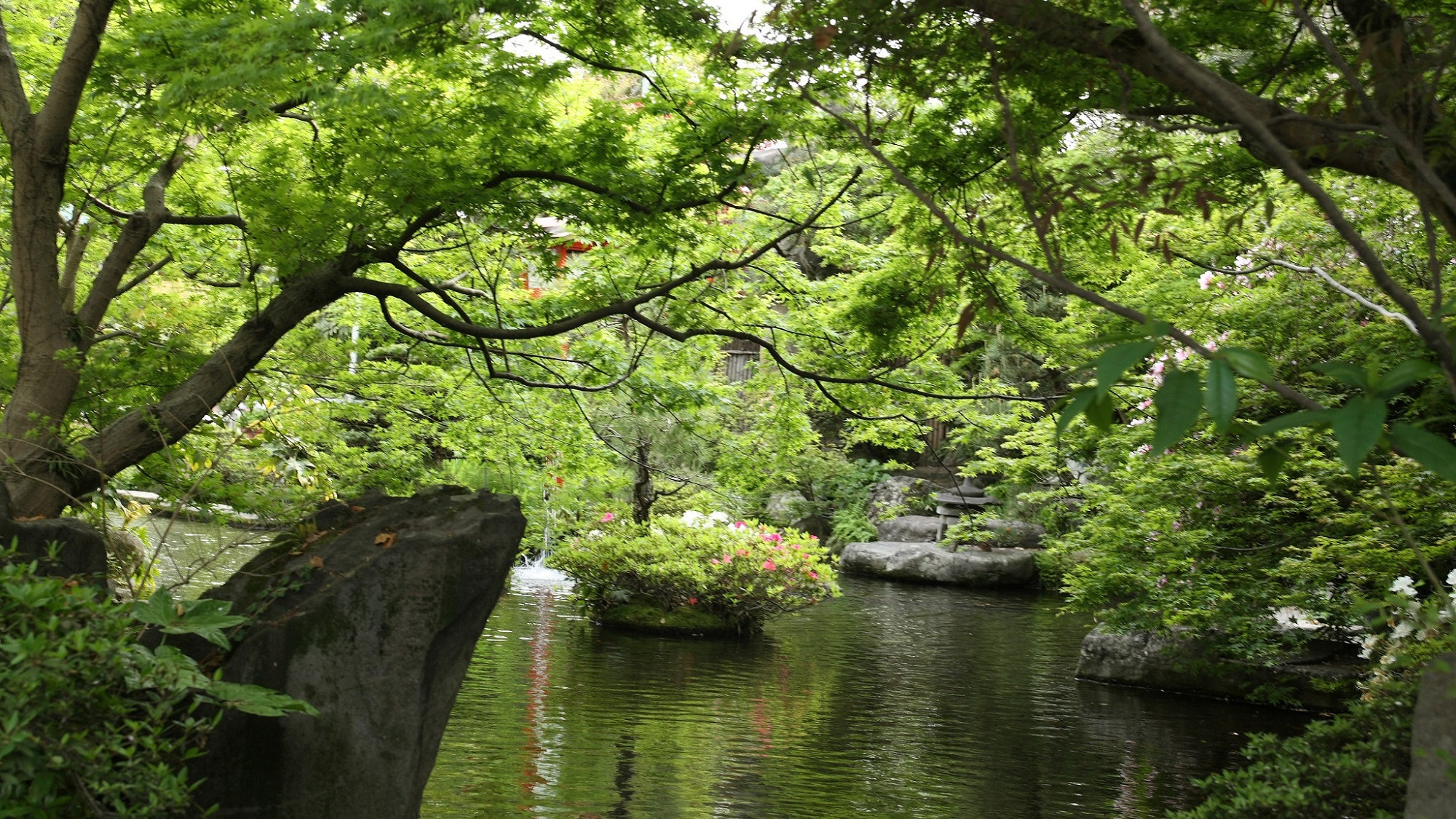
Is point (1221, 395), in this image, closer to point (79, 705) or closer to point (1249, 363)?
point (1249, 363)

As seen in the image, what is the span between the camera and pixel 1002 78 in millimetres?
4344

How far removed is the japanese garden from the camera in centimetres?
312

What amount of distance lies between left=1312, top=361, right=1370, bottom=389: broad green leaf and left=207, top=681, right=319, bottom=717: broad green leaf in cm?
303

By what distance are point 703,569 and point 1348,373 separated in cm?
1161

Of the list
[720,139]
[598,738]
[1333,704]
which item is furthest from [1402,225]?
Answer: [598,738]

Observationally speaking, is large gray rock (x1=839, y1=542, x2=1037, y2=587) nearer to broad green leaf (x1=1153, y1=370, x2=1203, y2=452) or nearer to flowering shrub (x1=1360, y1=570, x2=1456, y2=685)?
flowering shrub (x1=1360, y1=570, x2=1456, y2=685)

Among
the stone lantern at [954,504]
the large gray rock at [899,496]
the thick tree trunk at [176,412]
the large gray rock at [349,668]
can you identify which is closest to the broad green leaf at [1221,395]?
the large gray rock at [349,668]

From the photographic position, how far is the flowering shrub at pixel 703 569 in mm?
13094

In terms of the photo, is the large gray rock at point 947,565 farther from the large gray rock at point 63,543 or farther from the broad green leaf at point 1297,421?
the broad green leaf at point 1297,421

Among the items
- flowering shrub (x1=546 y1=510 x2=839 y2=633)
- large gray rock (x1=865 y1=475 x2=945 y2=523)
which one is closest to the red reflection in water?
flowering shrub (x1=546 y1=510 x2=839 y2=633)

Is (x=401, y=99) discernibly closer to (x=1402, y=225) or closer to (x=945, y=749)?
(x=945, y=749)

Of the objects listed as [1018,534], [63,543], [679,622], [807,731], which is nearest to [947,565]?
[1018,534]

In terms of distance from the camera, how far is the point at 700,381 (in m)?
9.48

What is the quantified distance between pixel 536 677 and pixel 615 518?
13.9 feet
